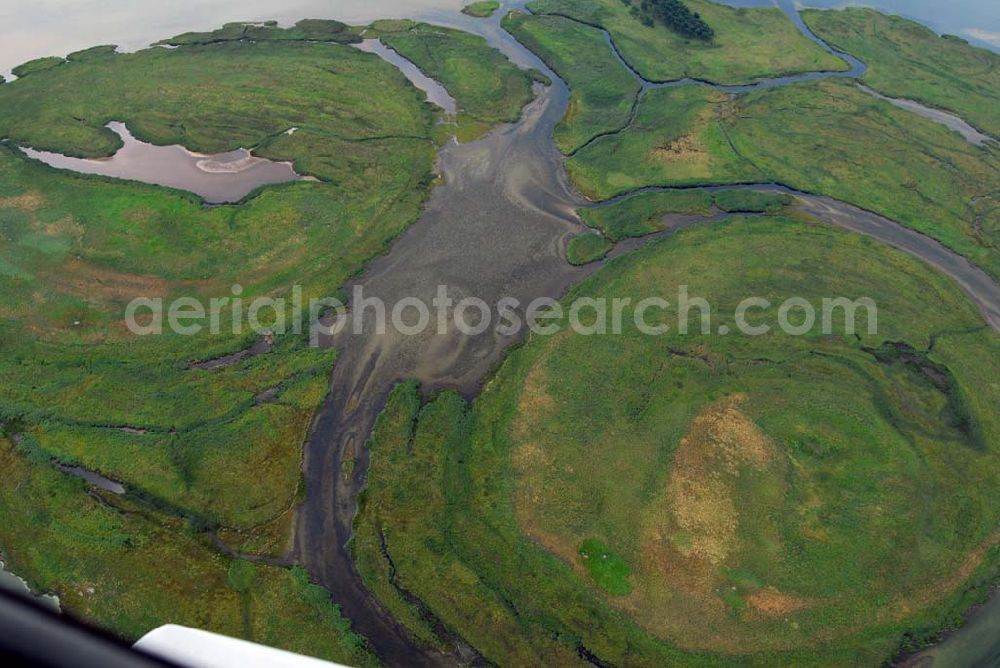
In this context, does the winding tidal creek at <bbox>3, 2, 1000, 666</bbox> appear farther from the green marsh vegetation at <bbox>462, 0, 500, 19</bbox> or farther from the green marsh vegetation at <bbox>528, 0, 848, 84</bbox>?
the green marsh vegetation at <bbox>462, 0, 500, 19</bbox>

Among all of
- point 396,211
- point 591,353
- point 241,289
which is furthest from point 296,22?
point 591,353

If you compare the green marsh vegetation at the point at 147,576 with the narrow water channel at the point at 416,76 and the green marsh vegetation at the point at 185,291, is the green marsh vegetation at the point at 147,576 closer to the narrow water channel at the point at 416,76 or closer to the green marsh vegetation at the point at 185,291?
the green marsh vegetation at the point at 185,291

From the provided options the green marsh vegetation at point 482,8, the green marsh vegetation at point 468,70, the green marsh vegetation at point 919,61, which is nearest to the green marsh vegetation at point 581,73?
the green marsh vegetation at point 482,8

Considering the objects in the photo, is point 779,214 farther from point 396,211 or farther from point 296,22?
point 296,22

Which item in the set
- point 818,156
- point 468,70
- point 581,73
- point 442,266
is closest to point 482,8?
point 468,70

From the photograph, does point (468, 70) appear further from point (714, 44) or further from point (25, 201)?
point (25, 201)

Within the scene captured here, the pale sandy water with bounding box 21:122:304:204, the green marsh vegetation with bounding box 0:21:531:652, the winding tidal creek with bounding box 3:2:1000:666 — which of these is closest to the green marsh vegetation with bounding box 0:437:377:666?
the green marsh vegetation with bounding box 0:21:531:652
